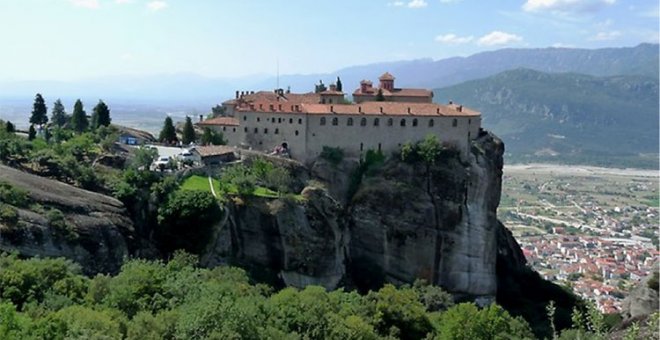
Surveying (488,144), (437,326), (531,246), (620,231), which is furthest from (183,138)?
(620,231)

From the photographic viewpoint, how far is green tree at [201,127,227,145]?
197ft

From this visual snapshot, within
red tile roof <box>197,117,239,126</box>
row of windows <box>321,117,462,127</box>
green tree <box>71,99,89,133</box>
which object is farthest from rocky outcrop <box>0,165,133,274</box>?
green tree <box>71,99,89,133</box>

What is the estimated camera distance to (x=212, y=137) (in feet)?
199

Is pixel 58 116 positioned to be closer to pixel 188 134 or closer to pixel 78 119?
pixel 78 119

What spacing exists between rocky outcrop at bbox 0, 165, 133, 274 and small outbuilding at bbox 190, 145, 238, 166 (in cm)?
1127

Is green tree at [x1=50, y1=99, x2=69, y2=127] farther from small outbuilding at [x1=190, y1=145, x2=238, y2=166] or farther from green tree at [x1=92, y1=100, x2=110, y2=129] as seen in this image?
small outbuilding at [x1=190, y1=145, x2=238, y2=166]

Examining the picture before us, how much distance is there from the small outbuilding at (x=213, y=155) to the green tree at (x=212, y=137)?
373cm

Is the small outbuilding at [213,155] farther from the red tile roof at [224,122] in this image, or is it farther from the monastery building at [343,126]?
the red tile roof at [224,122]

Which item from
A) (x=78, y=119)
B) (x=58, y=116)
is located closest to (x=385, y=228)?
(x=78, y=119)

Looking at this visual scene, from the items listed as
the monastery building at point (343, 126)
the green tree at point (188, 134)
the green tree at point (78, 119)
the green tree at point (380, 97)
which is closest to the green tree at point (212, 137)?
the monastery building at point (343, 126)

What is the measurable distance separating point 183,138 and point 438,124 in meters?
23.3

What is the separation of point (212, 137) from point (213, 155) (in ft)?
22.2

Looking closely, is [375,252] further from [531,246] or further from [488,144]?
[531,246]

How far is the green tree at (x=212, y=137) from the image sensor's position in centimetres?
6012
